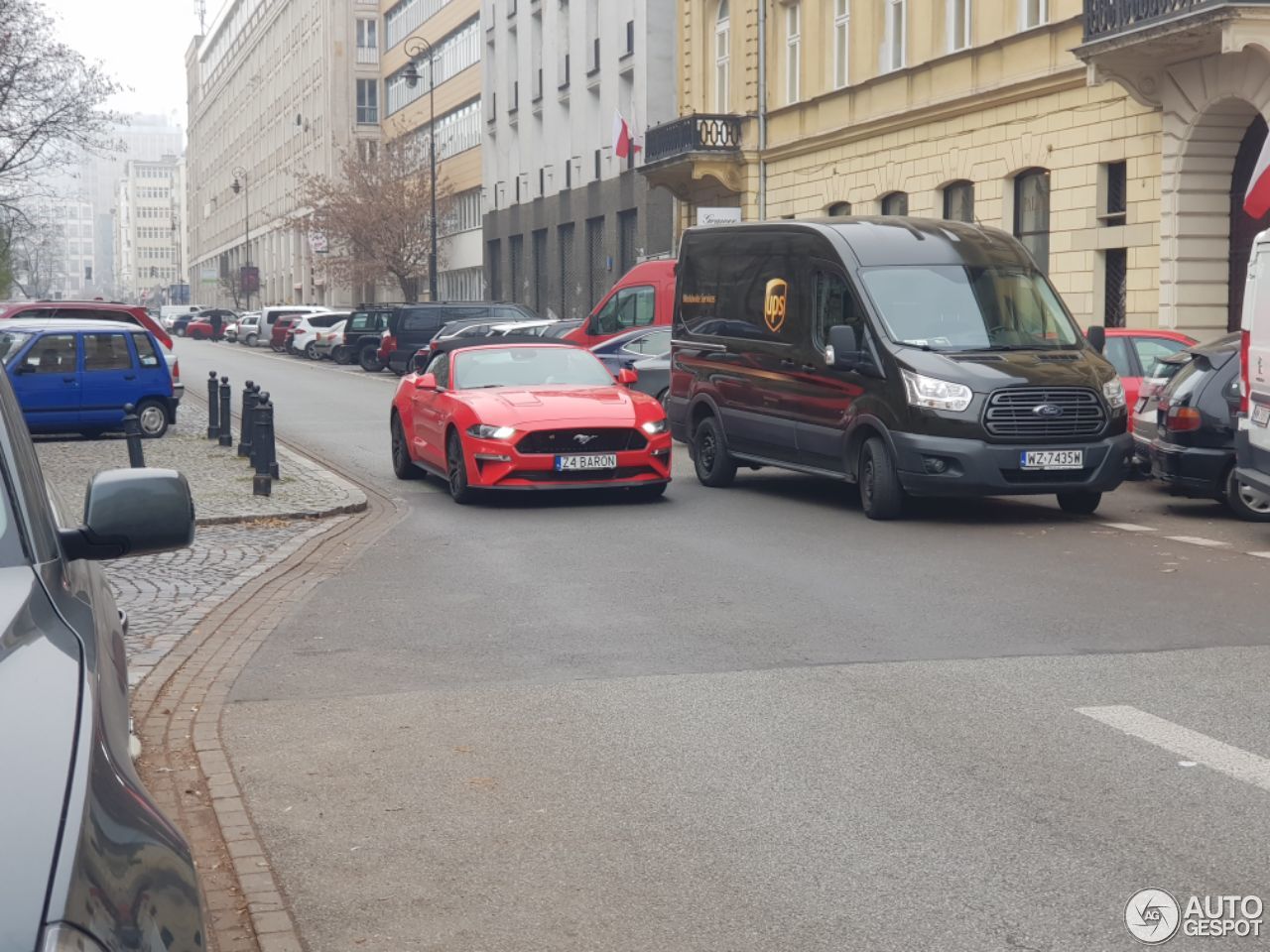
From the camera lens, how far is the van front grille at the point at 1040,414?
13922 millimetres

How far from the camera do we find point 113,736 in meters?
2.87

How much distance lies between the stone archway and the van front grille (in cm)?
1249

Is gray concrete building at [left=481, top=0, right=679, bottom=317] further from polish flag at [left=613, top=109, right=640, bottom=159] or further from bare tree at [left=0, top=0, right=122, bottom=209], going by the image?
bare tree at [left=0, top=0, right=122, bottom=209]

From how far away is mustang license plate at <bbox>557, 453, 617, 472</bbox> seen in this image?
15.4m

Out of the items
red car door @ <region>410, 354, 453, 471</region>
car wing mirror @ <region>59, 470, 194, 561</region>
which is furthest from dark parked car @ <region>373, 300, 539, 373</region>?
car wing mirror @ <region>59, 470, 194, 561</region>

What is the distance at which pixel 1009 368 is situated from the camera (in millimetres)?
14156

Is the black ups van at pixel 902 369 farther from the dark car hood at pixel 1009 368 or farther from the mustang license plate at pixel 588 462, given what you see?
the mustang license plate at pixel 588 462

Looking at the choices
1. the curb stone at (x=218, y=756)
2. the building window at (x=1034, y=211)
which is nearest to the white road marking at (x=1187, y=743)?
the curb stone at (x=218, y=756)

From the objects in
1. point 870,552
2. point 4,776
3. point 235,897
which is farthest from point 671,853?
point 870,552

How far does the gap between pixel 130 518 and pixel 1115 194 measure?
84.6 ft

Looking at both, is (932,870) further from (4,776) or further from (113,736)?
(4,776)

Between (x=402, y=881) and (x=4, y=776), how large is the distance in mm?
2944

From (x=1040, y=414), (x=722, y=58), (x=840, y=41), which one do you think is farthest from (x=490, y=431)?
(x=722, y=58)

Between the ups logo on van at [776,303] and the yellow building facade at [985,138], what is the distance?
956 cm
